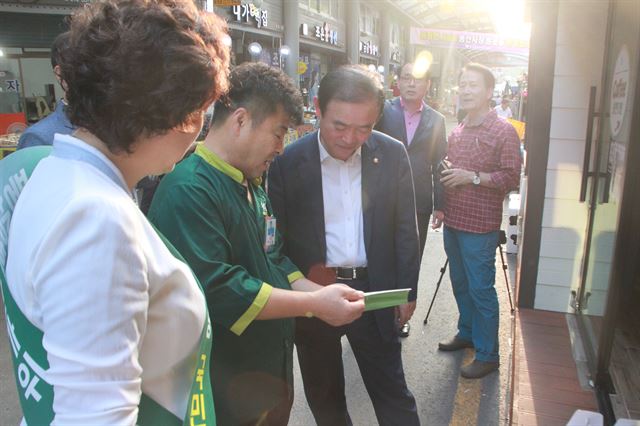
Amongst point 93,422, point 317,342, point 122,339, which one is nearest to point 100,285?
point 122,339

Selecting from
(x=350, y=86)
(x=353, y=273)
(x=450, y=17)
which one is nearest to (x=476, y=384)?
(x=353, y=273)

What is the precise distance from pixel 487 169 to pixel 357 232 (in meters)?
1.47

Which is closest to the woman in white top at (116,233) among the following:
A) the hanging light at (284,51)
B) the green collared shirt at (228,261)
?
the green collared shirt at (228,261)

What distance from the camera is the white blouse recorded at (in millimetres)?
781

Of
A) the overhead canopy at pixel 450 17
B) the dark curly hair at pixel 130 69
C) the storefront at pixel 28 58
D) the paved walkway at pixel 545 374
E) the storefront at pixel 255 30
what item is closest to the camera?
the dark curly hair at pixel 130 69

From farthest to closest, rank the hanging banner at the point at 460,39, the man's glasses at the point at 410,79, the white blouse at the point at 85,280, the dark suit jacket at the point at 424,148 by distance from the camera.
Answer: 1. the hanging banner at the point at 460,39
2. the man's glasses at the point at 410,79
3. the dark suit jacket at the point at 424,148
4. the white blouse at the point at 85,280

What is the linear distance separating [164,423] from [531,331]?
321 cm

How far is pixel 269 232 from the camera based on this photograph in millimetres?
1979

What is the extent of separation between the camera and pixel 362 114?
7.14 ft

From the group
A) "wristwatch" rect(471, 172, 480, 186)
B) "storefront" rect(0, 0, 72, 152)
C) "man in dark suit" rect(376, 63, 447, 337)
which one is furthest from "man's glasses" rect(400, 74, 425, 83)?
"storefront" rect(0, 0, 72, 152)

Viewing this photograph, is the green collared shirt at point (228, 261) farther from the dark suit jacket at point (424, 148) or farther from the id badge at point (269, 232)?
the dark suit jacket at point (424, 148)

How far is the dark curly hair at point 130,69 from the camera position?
0.91 m

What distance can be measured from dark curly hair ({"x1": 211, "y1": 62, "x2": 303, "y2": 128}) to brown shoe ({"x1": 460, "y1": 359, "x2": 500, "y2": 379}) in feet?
7.99

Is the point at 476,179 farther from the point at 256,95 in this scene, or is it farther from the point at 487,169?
the point at 256,95
